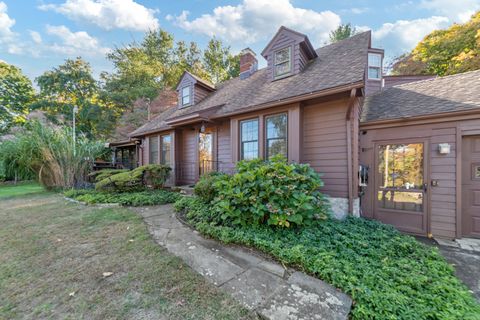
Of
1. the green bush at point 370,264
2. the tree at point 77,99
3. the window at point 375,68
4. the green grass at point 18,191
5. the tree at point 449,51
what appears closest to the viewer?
the green bush at point 370,264

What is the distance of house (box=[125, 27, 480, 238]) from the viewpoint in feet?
13.5

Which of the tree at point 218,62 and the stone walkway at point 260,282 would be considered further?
the tree at point 218,62

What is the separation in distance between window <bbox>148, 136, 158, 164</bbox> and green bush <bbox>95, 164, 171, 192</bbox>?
1957mm

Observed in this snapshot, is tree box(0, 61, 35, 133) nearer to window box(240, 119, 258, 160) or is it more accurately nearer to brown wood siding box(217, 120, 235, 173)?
brown wood siding box(217, 120, 235, 173)

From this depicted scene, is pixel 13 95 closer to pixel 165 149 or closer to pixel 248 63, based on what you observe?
pixel 165 149

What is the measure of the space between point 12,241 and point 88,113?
771 inches

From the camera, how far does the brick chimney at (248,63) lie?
874 cm

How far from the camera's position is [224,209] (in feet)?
11.5

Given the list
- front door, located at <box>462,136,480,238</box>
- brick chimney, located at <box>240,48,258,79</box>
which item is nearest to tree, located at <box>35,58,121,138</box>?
brick chimney, located at <box>240,48,258,79</box>

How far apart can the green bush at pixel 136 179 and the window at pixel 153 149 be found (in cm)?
196

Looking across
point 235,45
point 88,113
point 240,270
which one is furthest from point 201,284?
point 88,113

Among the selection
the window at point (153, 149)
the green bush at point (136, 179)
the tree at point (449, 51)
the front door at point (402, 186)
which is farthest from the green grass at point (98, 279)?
the tree at point (449, 51)

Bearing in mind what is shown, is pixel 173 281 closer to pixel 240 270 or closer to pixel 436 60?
pixel 240 270

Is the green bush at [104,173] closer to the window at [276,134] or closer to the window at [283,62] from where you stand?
the window at [276,134]
